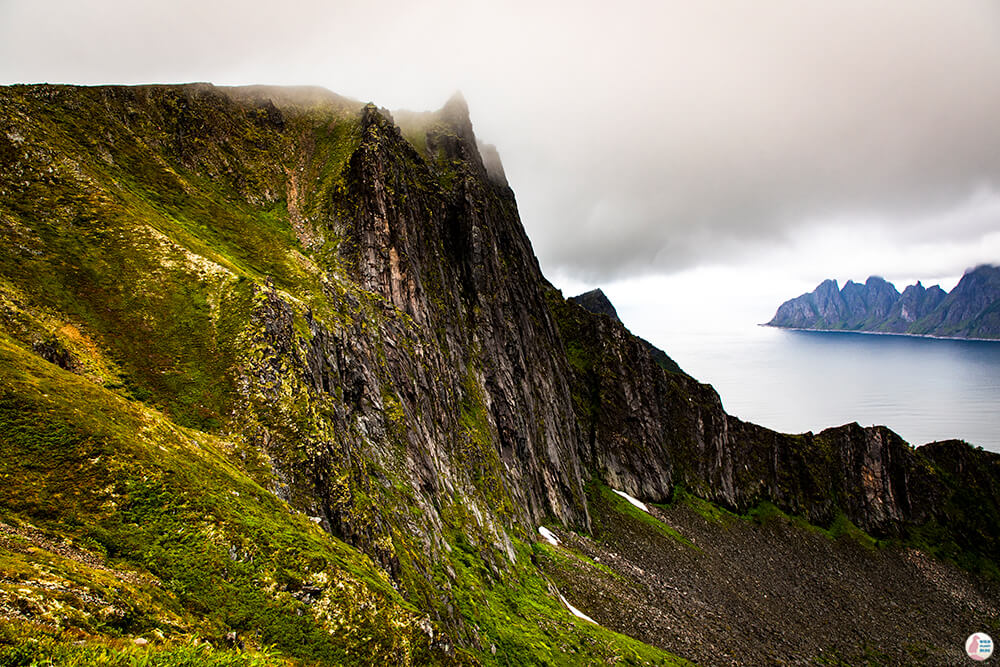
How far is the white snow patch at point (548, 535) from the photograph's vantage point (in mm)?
55775

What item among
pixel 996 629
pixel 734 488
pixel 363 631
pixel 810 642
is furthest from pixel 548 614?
pixel 996 629

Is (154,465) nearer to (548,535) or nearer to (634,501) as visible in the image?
(548,535)

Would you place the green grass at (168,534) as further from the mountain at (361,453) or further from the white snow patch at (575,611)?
the white snow patch at (575,611)

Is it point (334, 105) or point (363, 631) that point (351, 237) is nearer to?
point (334, 105)

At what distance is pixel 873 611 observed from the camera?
7594 cm

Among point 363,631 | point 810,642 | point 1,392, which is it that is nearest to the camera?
point 1,392

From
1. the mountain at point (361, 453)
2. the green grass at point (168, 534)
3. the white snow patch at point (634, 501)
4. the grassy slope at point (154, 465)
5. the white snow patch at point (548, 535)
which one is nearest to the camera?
the grassy slope at point (154, 465)

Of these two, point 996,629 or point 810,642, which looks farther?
point 996,629

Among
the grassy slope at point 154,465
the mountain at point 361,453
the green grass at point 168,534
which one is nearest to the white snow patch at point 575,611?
the mountain at point 361,453

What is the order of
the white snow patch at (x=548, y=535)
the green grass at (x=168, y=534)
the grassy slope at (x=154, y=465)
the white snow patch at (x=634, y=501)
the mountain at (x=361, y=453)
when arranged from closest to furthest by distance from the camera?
the grassy slope at (x=154, y=465) < the green grass at (x=168, y=534) < the mountain at (x=361, y=453) < the white snow patch at (x=548, y=535) < the white snow patch at (x=634, y=501)

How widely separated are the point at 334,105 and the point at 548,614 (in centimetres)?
8180

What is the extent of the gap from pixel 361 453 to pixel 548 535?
3752cm

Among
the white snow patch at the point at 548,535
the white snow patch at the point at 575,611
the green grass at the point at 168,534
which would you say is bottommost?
the white snow patch at the point at 575,611

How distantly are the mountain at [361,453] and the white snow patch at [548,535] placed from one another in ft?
1.55
